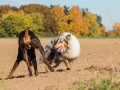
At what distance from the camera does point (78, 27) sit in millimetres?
86812

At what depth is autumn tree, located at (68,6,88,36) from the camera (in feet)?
283

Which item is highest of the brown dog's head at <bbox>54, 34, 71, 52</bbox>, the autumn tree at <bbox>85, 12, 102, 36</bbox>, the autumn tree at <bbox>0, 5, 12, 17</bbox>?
the autumn tree at <bbox>0, 5, 12, 17</bbox>

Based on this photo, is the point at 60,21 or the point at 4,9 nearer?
the point at 60,21

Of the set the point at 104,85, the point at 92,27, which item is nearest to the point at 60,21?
the point at 92,27

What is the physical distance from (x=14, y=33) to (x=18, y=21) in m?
2.91

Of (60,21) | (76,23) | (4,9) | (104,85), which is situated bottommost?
(76,23)

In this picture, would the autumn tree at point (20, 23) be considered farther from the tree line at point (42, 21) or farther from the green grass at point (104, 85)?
the green grass at point (104, 85)

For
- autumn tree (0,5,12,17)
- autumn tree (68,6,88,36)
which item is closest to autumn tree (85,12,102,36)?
autumn tree (68,6,88,36)

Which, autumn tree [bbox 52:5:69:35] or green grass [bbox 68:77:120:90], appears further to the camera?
autumn tree [bbox 52:5:69:35]

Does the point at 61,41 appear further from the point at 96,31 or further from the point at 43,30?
the point at 96,31

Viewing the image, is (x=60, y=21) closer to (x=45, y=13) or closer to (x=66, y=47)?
(x=45, y=13)

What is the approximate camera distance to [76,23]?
86.4 metres

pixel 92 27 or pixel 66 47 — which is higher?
pixel 66 47

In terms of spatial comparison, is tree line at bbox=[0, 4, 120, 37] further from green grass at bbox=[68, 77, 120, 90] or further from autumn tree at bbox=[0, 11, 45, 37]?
green grass at bbox=[68, 77, 120, 90]
